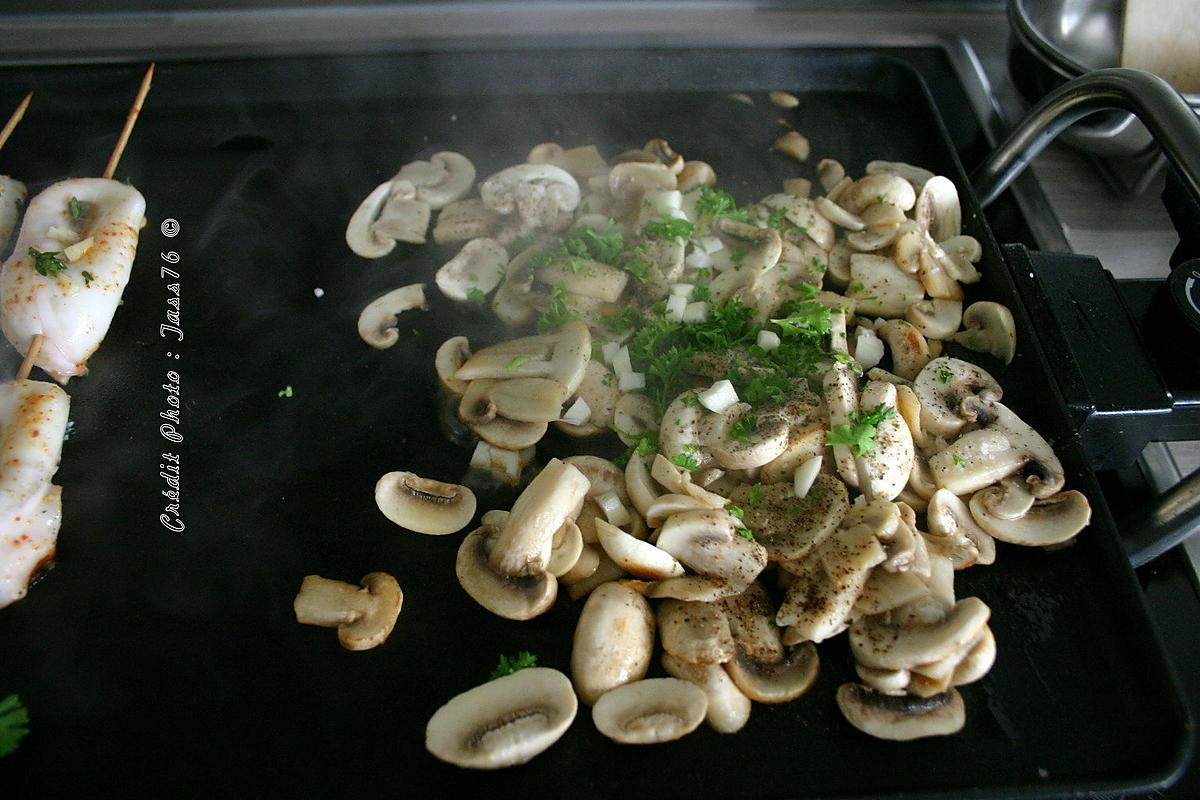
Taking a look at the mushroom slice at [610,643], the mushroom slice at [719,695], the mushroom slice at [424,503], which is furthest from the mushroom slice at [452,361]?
the mushroom slice at [719,695]

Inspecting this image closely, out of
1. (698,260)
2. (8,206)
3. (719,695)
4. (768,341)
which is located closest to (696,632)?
(719,695)

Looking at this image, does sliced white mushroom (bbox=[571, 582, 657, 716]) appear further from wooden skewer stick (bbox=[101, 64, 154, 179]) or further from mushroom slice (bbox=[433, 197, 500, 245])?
wooden skewer stick (bbox=[101, 64, 154, 179])

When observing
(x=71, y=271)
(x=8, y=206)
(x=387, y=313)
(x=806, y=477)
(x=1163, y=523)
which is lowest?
(x=1163, y=523)

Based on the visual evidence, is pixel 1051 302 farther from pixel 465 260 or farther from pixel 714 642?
pixel 465 260

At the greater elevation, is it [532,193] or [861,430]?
[532,193]

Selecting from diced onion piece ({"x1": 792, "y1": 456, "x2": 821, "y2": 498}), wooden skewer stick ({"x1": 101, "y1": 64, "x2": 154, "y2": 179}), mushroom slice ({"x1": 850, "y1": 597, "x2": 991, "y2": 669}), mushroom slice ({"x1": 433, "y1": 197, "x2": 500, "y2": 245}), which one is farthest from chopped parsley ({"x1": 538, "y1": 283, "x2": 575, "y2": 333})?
wooden skewer stick ({"x1": 101, "y1": 64, "x2": 154, "y2": 179})

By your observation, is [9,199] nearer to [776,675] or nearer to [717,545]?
[717,545]

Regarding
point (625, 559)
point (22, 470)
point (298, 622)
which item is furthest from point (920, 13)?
point (22, 470)

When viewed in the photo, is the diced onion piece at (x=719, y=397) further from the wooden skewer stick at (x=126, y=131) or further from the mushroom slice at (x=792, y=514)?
the wooden skewer stick at (x=126, y=131)
